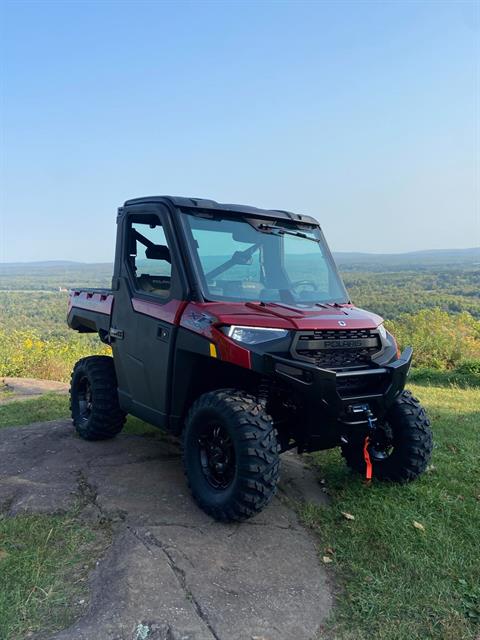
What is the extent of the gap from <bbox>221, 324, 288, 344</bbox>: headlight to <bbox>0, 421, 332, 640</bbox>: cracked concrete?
4.35 feet

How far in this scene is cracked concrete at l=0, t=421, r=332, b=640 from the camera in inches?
109

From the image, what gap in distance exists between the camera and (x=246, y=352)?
3.62m

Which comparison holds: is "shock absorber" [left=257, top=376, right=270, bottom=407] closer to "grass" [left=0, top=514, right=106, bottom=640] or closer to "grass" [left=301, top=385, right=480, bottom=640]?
"grass" [left=301, top=385, right=480, bottom=640]

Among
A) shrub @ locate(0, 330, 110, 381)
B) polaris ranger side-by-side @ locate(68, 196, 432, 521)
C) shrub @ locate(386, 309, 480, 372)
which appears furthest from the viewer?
shrub @ locate(386, 309, 480, 372)

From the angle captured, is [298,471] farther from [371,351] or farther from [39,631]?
[39,631]

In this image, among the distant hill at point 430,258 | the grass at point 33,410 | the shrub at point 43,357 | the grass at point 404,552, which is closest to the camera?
the grass at point 404,552

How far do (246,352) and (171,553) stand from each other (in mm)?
1358

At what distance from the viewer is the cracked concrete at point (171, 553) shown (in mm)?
2764

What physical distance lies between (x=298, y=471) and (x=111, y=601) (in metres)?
2.53

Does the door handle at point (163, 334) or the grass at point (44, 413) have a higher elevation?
the door handle at point (163, 334)

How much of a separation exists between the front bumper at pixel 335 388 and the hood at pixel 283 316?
30cm

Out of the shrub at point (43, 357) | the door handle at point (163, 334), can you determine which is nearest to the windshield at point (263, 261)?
the door handle at point (163, 334)

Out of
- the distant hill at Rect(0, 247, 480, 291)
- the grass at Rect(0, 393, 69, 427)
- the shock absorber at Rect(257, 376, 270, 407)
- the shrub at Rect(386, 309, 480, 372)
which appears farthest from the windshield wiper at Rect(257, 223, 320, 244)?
the distant hill at Rect(0, 247, 480, 291)

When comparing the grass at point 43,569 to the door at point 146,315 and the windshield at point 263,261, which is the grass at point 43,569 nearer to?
the door at point 146,315
